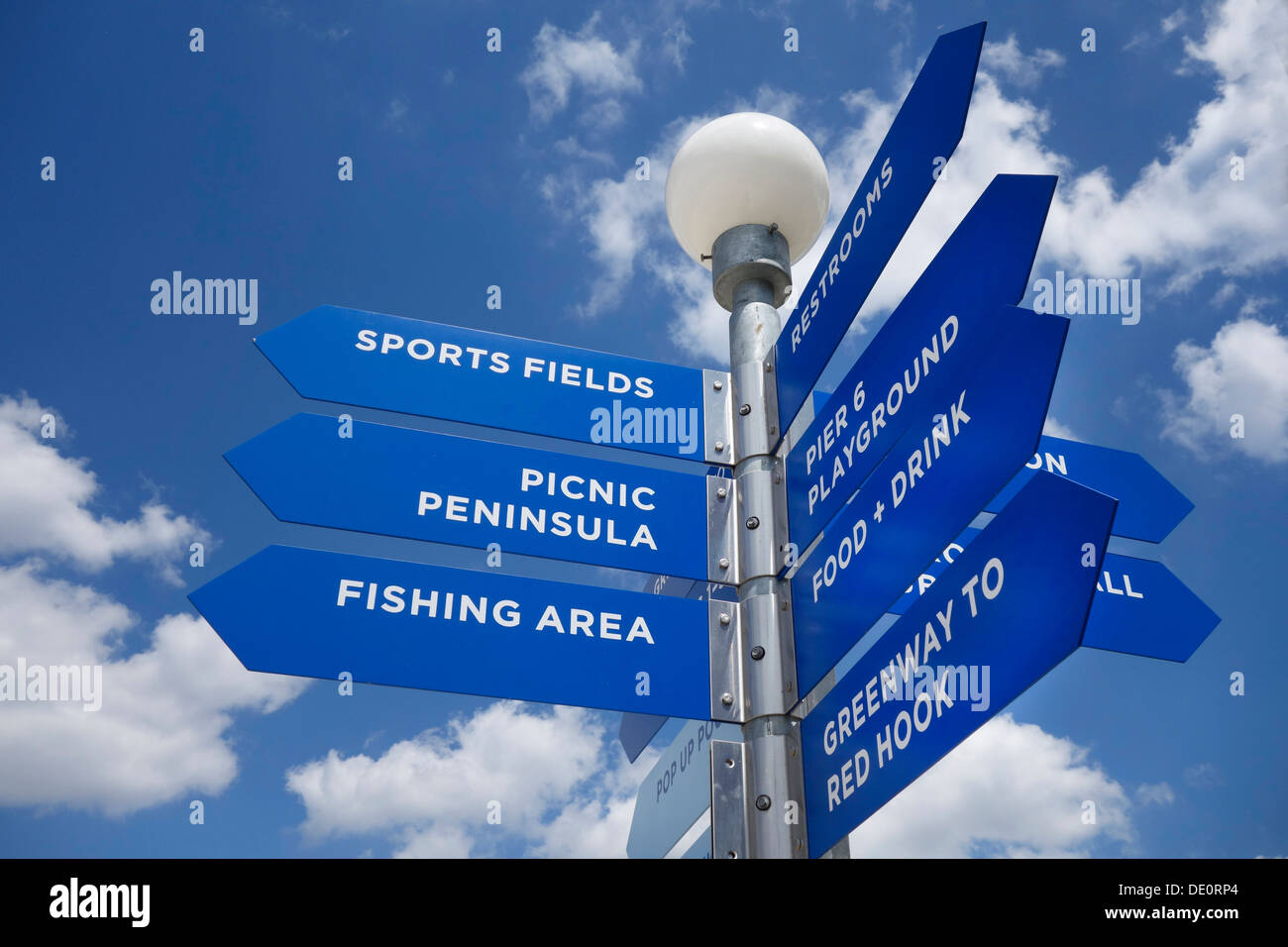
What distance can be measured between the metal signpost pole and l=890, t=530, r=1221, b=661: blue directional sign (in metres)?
0.51

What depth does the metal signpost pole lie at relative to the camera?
8.86ft

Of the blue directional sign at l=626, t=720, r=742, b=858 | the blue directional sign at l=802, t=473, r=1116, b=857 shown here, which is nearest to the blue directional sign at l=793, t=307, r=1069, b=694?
the blue directional sign at l=802, t=473, r=1116, b=857

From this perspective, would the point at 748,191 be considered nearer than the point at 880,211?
No

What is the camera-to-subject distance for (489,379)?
11.1 feet

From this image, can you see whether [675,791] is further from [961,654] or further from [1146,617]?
[961,654]

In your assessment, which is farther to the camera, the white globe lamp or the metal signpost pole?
the white globe lamp

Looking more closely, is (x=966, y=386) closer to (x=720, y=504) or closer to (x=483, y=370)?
(x=720, y=504)

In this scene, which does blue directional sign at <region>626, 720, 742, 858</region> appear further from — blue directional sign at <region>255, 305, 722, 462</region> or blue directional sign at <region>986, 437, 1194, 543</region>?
blue directional sign at <region>986, 437, 1194, 543</region>

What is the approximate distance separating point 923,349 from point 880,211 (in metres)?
0.61

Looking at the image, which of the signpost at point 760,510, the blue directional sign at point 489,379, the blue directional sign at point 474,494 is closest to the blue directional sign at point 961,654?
the signpost at point 760,510

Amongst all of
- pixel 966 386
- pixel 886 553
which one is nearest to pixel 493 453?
pixel 886 553

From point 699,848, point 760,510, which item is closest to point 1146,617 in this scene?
point 760,510

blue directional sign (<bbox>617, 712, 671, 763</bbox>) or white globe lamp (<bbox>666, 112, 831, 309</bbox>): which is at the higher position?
white globe lamp (<bbox>666, 112, 831, 309</bbox>)
